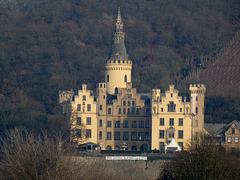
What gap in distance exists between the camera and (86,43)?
145 m

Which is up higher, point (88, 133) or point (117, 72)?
point (117, 72)

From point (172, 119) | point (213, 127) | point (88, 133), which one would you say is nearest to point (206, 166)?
point (172, 119)

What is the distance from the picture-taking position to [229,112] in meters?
105

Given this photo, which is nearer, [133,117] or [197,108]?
[197,108]

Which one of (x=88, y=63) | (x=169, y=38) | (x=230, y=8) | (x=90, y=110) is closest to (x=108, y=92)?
(x=90, y=110)

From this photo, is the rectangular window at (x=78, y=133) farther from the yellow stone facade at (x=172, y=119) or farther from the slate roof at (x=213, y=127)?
the slate roof at (x=213, y=127)

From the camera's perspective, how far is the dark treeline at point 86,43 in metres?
115

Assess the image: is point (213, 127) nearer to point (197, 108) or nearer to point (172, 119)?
point (197, 108)

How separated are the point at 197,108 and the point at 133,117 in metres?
7.89

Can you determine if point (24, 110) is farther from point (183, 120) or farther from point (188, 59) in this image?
point (188, 59)

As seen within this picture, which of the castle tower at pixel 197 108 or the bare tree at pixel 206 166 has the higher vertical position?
the castle tower at pixel 197 108

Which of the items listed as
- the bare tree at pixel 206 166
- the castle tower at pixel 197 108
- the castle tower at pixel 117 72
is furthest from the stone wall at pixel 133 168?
the bare tree at pixel 206 166

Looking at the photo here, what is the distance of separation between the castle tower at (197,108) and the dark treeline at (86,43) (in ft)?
51.6

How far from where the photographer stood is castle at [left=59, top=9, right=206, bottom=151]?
90.1 m
